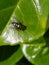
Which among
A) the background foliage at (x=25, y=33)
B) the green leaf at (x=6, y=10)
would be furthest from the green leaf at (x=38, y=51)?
the green leaf at (x=6, y=10)

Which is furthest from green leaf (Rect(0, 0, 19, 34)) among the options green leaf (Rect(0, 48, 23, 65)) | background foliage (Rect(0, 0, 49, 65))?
green leaf (Rect(0, 48, 23, 65))

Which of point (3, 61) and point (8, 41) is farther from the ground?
point (8, 41)

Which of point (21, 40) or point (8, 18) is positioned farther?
point (8, 18)

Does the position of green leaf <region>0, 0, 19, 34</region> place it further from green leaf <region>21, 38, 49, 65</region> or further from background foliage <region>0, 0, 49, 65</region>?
green leaf <region>21, 38, 49, 65</region>

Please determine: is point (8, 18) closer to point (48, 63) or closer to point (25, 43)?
point (25, 43)

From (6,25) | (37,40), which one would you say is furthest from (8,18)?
(37,40)

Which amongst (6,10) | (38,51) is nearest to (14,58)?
(38,51)
